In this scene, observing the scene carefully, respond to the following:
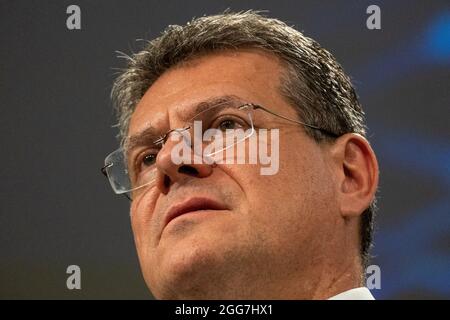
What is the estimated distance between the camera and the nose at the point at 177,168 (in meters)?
1.48

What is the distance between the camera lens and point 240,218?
4.72 ft

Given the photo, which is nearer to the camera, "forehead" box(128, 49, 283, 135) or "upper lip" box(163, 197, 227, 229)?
"upper lip" box(163, 197, 227, 229)

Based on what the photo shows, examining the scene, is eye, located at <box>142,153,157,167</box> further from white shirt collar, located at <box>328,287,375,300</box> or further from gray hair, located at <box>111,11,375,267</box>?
white shirt collar, located at <box>328,287,375,300</box>

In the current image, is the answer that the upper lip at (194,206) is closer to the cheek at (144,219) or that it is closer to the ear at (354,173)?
the cheek at (144,219)

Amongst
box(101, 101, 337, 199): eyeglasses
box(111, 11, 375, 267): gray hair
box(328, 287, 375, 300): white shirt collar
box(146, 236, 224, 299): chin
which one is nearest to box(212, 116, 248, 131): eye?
box(101, 101, 337, 199): eyeglasses

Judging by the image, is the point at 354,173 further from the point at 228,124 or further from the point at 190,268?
the point at 190,268

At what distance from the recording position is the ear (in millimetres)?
1604

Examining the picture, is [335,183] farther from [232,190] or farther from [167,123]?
[167,123]

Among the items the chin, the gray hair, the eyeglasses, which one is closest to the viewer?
the chin

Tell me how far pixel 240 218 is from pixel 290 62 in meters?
0.43

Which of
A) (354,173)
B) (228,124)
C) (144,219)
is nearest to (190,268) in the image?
(144,219)

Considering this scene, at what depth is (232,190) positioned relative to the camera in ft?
4.81
